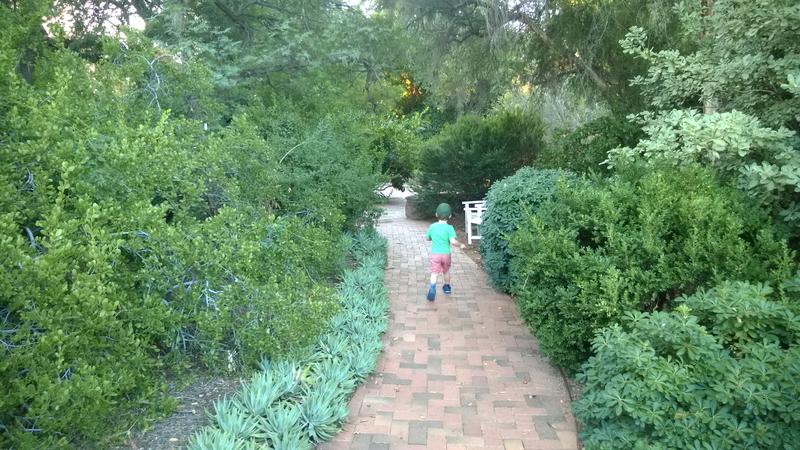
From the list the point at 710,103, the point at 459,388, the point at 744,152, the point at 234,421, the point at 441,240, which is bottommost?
the point at 459,388

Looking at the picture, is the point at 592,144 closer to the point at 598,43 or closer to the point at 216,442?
the point at 598,43

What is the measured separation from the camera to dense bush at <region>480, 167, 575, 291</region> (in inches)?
236

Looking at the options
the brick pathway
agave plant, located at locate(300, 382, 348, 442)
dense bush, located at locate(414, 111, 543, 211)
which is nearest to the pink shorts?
the brick pathway

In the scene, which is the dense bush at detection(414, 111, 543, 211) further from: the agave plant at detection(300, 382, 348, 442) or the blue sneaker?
the agave plant at detection(300, 382, 348, 442)

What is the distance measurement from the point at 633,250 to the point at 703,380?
1.20m

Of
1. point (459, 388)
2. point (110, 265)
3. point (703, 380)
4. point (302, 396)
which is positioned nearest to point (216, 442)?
point (302, 396)

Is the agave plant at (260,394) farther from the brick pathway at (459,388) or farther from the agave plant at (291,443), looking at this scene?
the brick pathway at (459,388)

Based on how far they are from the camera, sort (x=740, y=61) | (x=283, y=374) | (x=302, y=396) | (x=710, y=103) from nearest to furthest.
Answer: (x=302, y=396) < (x=283, y=374) < (x=740, y=61) < (x=710, y=103)

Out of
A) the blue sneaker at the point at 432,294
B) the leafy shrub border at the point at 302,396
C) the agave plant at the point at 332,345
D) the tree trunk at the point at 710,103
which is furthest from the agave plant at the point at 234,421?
the tree trunk at the point at 710,103

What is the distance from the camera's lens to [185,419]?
134 inches

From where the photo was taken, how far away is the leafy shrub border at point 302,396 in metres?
3.08

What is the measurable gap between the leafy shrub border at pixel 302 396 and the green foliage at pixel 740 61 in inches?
144

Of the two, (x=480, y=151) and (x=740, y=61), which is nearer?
(x=740, y=61)

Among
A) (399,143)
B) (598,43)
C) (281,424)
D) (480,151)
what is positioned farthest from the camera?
(399,143)
